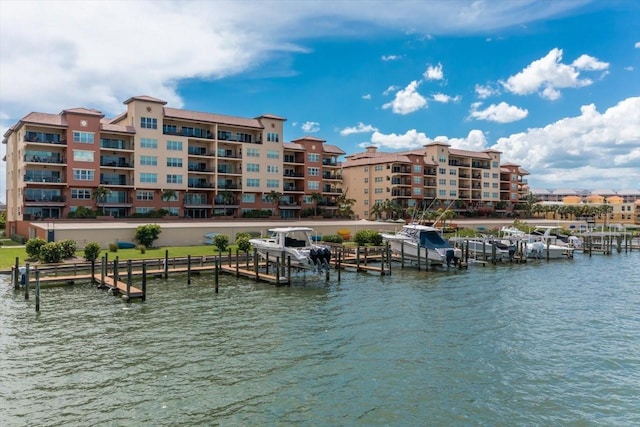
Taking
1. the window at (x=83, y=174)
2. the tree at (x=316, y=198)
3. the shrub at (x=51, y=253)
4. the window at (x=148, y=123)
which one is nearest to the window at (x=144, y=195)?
the window at (x=83, y=174)

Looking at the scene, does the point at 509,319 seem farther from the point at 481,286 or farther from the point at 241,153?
the point at 241,153

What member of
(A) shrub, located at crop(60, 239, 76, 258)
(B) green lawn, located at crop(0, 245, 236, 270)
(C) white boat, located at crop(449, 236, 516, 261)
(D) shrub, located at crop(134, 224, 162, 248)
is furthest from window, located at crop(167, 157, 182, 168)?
(C) white boat, located at crop(449, 236, 516, 261)

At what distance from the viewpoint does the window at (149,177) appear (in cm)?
6975

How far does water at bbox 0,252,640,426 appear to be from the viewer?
15547mm

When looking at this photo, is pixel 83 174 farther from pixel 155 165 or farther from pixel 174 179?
pixel 174 179

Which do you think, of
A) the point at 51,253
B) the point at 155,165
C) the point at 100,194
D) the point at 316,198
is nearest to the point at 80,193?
the point at 100,194

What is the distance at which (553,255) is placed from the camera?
60.9 meters

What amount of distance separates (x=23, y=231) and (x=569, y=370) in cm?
6400

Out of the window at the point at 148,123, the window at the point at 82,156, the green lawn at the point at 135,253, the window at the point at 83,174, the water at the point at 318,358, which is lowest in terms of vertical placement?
the water at the point at 318,358

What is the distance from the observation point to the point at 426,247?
162ft

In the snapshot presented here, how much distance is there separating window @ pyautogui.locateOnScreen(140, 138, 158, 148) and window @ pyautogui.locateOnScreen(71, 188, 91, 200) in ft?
32.7

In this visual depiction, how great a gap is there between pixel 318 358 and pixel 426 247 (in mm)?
31161

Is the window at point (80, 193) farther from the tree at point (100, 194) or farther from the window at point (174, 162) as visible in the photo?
the window at point (174, 162)

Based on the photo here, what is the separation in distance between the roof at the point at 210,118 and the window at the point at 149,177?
358 inches
